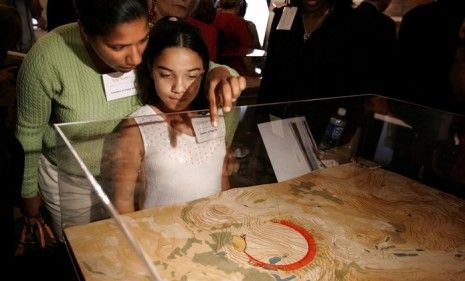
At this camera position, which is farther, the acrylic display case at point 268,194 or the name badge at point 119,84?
the name badge at point 119,84

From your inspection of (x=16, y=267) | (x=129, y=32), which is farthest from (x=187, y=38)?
(x=16, y=267)

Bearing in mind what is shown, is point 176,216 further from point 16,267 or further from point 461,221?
point 461,221

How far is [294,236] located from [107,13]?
2.49 feet

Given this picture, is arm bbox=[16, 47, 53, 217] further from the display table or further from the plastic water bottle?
the plastic water bottle

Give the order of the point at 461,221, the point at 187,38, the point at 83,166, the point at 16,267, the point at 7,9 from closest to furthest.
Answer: the point at 83,166 → the point at 187,38 → the point at 461,221 → the point at 16,267 → the point at 7,9

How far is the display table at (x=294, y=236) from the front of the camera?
0.87 m

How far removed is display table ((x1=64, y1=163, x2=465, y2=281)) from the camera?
87 cm

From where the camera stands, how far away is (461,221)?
4.20 feet

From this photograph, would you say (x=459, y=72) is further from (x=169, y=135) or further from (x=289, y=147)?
(x=169, y=135)

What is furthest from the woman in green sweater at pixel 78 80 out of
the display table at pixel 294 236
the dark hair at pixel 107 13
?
the display table at pixel 294 236

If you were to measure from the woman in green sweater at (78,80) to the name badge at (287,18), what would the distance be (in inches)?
27.0

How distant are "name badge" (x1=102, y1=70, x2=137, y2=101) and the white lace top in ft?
0.21

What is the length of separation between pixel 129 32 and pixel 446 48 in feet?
4.15

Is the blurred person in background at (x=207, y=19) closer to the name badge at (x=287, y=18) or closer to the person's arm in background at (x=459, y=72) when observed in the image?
the name badge at (x=287, y=18)
